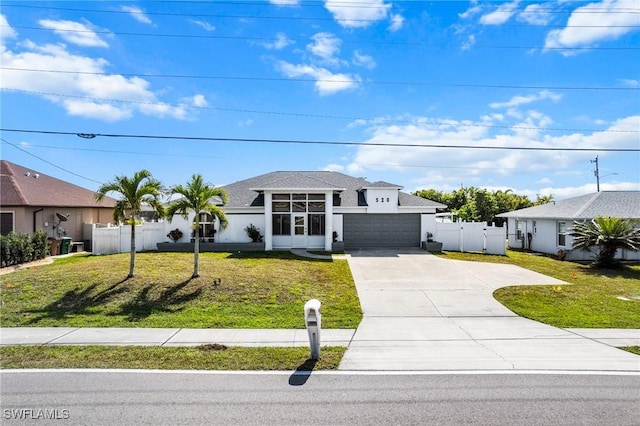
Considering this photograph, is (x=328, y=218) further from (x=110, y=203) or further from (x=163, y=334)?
(x=110, y=203)

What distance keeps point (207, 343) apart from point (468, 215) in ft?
108

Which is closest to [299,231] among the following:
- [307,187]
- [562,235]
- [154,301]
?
[307,187]

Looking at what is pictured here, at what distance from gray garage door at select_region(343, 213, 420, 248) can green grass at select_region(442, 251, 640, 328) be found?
7101mm

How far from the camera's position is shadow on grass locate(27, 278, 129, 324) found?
1072 centimetres

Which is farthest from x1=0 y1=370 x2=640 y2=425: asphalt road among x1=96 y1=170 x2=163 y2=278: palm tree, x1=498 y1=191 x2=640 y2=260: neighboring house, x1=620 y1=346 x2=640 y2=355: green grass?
x1=498 y1=191 x2=640 y2=260: neighboring house

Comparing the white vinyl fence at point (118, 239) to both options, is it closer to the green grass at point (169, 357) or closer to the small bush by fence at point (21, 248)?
the small bush by fence at point (21, 248)

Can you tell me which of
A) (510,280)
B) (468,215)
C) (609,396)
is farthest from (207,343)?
(468,215)

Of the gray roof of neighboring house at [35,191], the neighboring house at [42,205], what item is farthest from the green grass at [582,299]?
the neighboring house at [42,205]

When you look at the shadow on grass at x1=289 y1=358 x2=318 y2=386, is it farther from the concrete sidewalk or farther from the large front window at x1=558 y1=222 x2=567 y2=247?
the large front window at x1=558 y1=222 x2=567 y2=247

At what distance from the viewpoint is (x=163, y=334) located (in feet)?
29.6

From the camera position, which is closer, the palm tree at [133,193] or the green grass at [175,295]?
the green grass at [175,295]

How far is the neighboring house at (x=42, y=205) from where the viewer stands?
66.9 ft

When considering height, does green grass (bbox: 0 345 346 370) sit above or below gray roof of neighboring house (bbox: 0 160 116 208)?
below

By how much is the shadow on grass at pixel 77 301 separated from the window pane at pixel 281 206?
10388 mm
